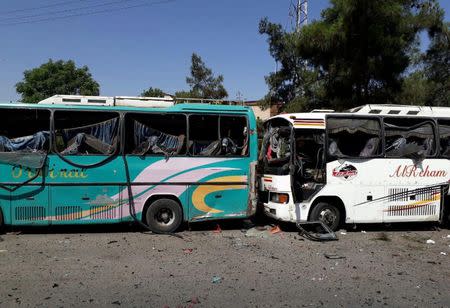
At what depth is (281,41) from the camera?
63.7ft

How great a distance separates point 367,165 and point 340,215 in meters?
1.30

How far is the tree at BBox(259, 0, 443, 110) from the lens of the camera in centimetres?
1330

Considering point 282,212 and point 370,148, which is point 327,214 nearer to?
point 282,212

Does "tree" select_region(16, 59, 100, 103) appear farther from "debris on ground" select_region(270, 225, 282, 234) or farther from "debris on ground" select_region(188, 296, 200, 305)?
"debris on ground" select_region(188, 296, 200, 305)

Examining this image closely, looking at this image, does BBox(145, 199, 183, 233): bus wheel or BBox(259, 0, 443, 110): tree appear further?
BBox(259, 0, 443, 110): tree

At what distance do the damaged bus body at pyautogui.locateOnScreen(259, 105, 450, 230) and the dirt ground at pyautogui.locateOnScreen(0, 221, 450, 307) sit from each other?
58 centimetres

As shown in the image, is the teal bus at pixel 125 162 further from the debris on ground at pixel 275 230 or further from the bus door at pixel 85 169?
the debris on ground at pixel 275 230

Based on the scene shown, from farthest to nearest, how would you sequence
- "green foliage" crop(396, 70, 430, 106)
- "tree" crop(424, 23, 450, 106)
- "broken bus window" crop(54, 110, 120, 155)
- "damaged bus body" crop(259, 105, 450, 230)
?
1. "tree" crop(424, 23, 450, 106)
2. "green foliage" crop(396, 70, 430, 106)
3. "damaged bus body" crop(259, 105, 450, 230)
4. "broken bus window" crop(54, 110, 120, 155)

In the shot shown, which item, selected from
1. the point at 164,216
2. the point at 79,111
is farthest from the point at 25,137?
the point at 164,216

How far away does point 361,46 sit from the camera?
538 inches

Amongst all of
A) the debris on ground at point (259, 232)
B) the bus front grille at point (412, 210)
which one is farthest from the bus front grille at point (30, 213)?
the bus front grille at point (412, 210)

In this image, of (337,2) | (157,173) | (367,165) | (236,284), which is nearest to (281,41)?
(337,2)

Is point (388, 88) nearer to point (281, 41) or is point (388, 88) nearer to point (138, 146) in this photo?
point (281, 41)

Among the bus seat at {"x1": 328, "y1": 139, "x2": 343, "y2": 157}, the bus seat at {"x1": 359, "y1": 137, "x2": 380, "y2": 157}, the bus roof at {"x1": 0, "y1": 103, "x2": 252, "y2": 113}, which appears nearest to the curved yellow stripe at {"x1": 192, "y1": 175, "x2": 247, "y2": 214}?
the bus roof at {"x1": 0, "y1": 103, "x2": 252, "y2": 113}
